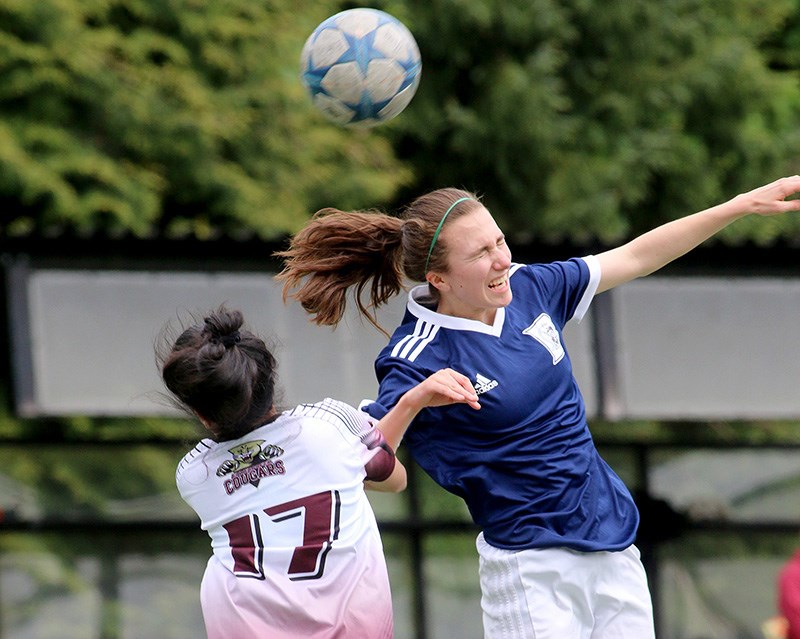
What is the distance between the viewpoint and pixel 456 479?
3.95m

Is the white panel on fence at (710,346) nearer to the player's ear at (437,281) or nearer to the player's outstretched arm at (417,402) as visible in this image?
the player's ear at (437,281)

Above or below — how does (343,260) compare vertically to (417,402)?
above

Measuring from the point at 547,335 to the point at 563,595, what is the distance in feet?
2.29

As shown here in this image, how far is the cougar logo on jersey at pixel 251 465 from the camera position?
11.1 feet

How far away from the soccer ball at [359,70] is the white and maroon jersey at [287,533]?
1.65m

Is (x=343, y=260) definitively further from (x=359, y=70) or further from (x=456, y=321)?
(x=359, y=70)

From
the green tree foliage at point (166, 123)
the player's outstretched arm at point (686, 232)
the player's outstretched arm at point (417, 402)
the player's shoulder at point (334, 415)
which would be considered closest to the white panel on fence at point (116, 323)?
the green tree foliage at point (166, 123)

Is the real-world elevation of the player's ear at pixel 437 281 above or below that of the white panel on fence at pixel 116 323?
above

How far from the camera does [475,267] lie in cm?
391

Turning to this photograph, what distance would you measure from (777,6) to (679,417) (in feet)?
22.3

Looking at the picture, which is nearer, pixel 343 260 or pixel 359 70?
pixel 343 260

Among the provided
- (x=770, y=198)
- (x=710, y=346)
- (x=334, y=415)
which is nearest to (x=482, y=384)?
(x=334, y=415)

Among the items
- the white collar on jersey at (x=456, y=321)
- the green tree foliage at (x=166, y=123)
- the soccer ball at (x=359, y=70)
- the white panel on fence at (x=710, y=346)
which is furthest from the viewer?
the green tree foliage at (x=166, y=123)

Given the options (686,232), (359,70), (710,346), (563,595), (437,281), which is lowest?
(563,595)
